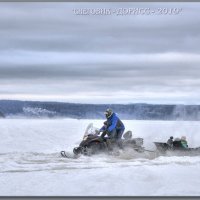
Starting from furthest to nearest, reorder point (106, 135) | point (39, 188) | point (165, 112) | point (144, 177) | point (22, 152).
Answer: point (106, 135) < point (22, 152) < point (165, 112) < point (144, 177) < point (39, 188)

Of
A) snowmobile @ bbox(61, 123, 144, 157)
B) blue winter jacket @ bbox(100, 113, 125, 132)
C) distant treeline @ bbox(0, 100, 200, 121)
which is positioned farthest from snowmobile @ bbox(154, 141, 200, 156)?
distant treeline @ bbox(0, 100, 200, 121)

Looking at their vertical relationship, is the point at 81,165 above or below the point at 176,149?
below

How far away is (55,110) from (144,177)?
2.38 meters

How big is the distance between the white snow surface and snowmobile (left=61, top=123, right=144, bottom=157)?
18 centimetres

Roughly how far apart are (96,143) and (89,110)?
95.5 inches

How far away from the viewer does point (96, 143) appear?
699 inches

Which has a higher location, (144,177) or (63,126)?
(63,126)

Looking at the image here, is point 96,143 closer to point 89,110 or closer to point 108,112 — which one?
point 108,112

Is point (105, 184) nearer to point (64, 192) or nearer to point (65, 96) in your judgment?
point (64, 192)

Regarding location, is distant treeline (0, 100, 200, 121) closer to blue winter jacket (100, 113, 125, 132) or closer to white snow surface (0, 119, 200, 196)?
white snow surface (0, 119, 200, 196)

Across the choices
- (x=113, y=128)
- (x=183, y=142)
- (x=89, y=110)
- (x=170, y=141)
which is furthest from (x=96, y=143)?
(x=89, y=110)

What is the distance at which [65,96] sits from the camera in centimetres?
1499

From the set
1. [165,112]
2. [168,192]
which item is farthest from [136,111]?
[168,192]

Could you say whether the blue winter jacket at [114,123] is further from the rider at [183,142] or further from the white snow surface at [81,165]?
the rider at [183,142]
